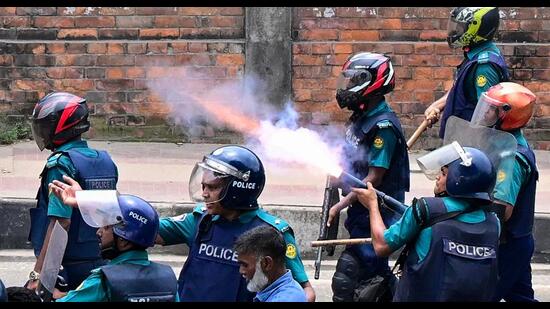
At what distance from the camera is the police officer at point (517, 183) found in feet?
19.3

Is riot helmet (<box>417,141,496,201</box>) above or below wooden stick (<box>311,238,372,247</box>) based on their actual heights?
above

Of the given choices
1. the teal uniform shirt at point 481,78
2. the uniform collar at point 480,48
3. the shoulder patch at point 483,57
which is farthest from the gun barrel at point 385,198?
the uniform collar at point 480,48

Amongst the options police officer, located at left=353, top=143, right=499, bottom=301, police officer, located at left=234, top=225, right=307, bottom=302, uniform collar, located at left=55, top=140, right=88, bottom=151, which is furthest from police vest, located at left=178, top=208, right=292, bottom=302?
uniform collar, located at left=55, top=140, right=88, bottom=151

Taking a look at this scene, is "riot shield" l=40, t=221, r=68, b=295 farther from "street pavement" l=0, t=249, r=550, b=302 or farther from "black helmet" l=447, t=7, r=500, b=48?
"black helmet" l=447, t=7, r=500, b=48

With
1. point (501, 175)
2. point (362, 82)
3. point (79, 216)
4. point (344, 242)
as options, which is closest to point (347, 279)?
point (344, 242)

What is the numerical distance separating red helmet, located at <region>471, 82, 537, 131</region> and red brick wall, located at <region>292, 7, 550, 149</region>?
4.59 metres

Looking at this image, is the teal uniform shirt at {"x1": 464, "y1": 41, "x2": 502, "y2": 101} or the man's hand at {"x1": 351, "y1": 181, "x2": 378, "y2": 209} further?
the teal uniform shirt at {"x1": 464, "y1": 41, "x2": 502, "y2": 101}

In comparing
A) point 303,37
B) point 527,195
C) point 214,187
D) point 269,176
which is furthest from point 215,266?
point 303,37

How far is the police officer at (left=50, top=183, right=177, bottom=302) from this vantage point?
4102 mm

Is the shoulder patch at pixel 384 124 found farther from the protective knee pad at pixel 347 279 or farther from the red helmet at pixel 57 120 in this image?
the red helmet at pixel 57 120

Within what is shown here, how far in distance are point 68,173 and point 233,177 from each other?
38.6 inches

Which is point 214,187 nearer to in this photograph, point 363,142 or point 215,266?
point 215,266

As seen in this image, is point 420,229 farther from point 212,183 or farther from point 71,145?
point 71,145

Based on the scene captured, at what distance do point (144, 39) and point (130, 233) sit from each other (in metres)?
6.75
